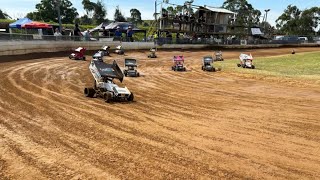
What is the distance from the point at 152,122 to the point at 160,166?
3055 millimetres

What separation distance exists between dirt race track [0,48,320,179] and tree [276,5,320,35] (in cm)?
11133

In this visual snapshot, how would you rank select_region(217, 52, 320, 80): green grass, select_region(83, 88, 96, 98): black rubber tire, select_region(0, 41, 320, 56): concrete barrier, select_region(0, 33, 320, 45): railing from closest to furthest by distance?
select_region(83, 88, 96, 98): black rubber tire → select_region(217, 52, 320, 80): green grass → select_region(0, 41, 320, 56): concrete barrier → select_region(0, 33, 320, 45): railing

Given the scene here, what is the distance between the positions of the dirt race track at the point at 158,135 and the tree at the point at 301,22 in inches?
4383

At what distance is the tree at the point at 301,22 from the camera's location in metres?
113

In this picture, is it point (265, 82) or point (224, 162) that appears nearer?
point (224, 162)

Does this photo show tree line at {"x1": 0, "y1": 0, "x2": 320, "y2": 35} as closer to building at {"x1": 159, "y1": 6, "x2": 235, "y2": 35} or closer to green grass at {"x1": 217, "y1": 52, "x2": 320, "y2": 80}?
building at {"x1": 159, "y1": 6, "x2": 235, "y2": 35}

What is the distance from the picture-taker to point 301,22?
11419 cm

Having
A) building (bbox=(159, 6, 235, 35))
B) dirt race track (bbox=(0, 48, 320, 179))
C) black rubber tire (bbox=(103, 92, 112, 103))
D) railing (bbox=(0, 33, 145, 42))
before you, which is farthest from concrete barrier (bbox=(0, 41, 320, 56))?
black rubber tire (bbox=(103, 92, 112, 103))

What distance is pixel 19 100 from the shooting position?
36.9 ft

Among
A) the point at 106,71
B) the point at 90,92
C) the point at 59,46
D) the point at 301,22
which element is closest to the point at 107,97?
the point at 90,92

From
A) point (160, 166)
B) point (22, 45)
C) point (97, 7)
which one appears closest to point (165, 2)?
point (22, 45)

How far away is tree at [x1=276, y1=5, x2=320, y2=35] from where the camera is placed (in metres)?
113

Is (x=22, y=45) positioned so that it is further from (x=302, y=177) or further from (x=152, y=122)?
(x=302, y=177)

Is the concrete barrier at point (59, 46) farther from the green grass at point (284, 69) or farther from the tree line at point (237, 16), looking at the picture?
the tree line at point (237, 16)
